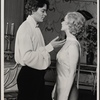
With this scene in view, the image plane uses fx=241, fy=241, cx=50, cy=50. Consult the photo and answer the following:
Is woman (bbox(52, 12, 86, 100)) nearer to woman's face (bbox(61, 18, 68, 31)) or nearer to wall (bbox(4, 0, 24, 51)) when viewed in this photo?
woman's face (bbox(61, 18, 68, 31))

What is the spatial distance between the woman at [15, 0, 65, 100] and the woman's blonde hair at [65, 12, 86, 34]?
127 millimetres

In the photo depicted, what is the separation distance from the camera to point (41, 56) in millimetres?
1548

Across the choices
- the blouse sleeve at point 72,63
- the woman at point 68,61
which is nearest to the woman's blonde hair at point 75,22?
the woman at point 68,61

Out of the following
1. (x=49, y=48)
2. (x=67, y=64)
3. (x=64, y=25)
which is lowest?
(x=67, y=64)

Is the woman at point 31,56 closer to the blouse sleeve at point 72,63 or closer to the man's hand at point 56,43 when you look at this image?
the man's hand at point 56,43

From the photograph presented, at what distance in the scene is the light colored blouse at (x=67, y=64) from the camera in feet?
5.16

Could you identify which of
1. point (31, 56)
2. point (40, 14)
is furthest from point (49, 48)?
point (40, 14)

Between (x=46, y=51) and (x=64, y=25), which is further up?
(x=64, y=25)

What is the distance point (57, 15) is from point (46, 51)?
9.7 inches

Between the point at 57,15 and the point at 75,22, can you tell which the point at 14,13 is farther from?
the point at 75,22

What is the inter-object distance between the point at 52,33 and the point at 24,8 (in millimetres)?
244

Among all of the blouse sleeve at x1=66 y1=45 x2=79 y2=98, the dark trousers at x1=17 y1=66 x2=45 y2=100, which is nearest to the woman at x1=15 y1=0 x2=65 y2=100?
the dark trousers at x1=17 y1=66 x2=45 y2=100

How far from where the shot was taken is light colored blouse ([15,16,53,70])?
1.54 meters

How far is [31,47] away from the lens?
154 centimetres
